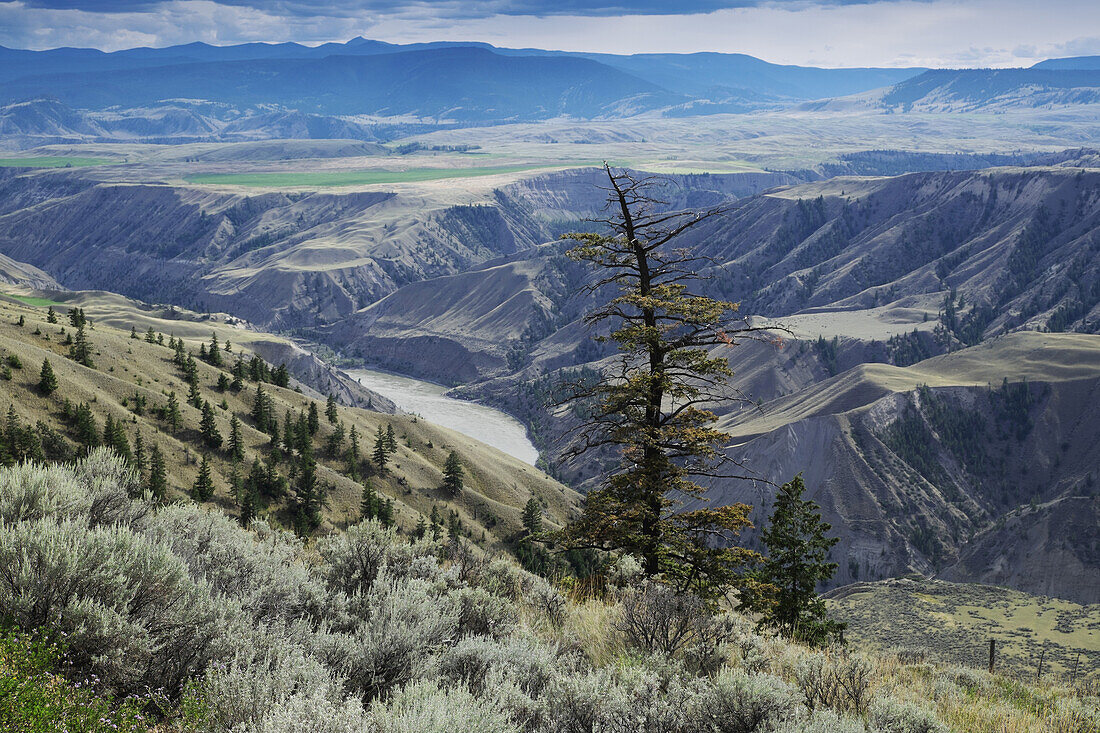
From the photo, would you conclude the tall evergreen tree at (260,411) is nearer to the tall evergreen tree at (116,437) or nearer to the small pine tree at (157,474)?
the small pine tree at (157,474)

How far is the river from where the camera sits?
14562cm

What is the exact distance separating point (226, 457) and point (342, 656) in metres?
48.1

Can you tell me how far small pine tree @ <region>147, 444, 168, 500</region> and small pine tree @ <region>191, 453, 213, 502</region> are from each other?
180cm

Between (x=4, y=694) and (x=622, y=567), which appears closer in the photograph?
(x=4, y=694)

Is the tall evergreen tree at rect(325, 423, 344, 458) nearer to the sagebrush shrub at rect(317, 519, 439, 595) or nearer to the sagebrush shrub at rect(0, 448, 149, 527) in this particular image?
the sagebrush shrub at rect(0, 448, 149, 527)

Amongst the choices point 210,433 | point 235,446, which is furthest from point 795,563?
point 210,433

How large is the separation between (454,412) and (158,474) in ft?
404

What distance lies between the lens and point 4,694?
6.71m

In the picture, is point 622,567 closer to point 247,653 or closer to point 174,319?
point 247,653

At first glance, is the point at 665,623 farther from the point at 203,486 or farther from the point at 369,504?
the point at 369,504

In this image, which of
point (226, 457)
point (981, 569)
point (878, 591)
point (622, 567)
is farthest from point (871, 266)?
point (622, 567)

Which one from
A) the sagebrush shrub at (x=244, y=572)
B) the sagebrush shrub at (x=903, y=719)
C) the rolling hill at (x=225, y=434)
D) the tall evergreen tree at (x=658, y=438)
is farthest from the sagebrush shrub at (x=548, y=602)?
the rolling hill at (x=225, y=434)

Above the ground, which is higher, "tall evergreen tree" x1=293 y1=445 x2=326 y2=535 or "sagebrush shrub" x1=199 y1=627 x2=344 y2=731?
"sagebrush shrub" x1=199 y1=627 x2=344 y2=731

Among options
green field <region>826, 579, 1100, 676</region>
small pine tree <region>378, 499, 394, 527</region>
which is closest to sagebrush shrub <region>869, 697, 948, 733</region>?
green field <region>826, 579, 1100, 676</region>
